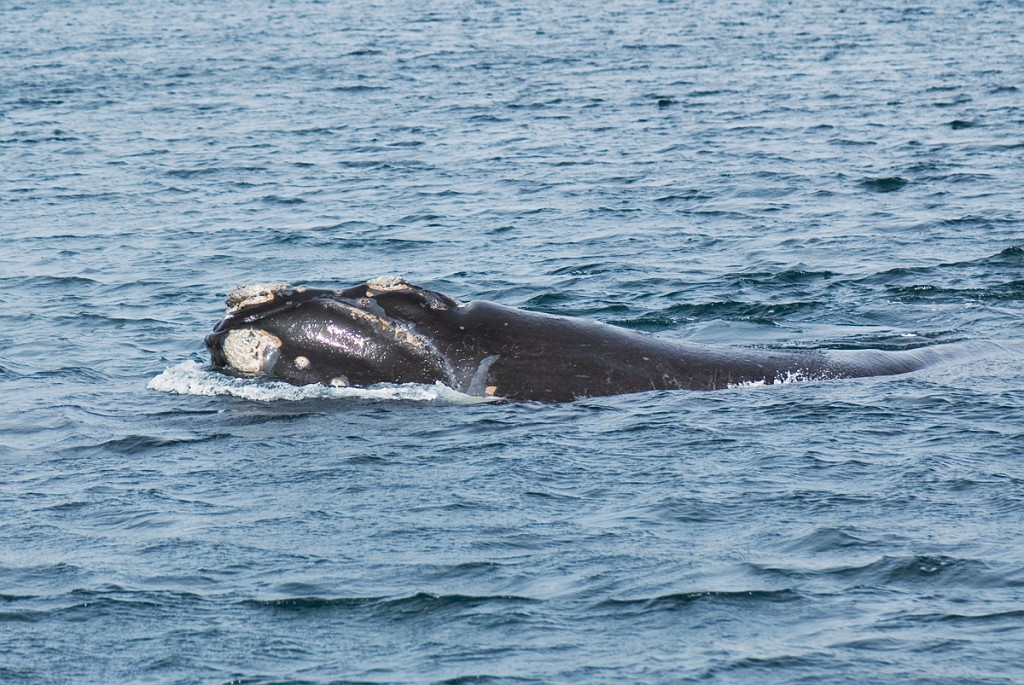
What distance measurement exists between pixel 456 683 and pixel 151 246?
17380 millimetres

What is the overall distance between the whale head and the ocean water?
21 cm

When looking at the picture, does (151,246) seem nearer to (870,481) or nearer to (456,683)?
(870,481)

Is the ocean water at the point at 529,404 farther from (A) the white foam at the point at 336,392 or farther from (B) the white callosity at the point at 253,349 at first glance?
(B) the white callosity at the point at 253,349

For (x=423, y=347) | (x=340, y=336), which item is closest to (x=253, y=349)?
(x=340, y=336)

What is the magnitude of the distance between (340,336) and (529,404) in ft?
5.68

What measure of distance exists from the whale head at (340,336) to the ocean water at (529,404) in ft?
0.69

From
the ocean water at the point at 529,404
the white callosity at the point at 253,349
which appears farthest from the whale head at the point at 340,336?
the ocean water at the point at 529,404

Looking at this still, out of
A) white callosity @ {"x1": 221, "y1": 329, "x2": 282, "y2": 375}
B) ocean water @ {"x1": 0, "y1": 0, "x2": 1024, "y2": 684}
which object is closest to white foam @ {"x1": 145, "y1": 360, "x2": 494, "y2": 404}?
ocean water @ {"x1": 0, "y1": 0, "x2": 1024, "y2": 684}

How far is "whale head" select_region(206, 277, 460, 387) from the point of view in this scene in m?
14.4

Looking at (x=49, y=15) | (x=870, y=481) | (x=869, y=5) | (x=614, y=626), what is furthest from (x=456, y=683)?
(x=49, y=15)

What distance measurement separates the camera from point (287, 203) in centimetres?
2869

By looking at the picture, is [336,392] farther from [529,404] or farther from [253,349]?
[529,404]

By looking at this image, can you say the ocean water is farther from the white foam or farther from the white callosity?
the white callosity

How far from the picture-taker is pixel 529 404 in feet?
47.1
